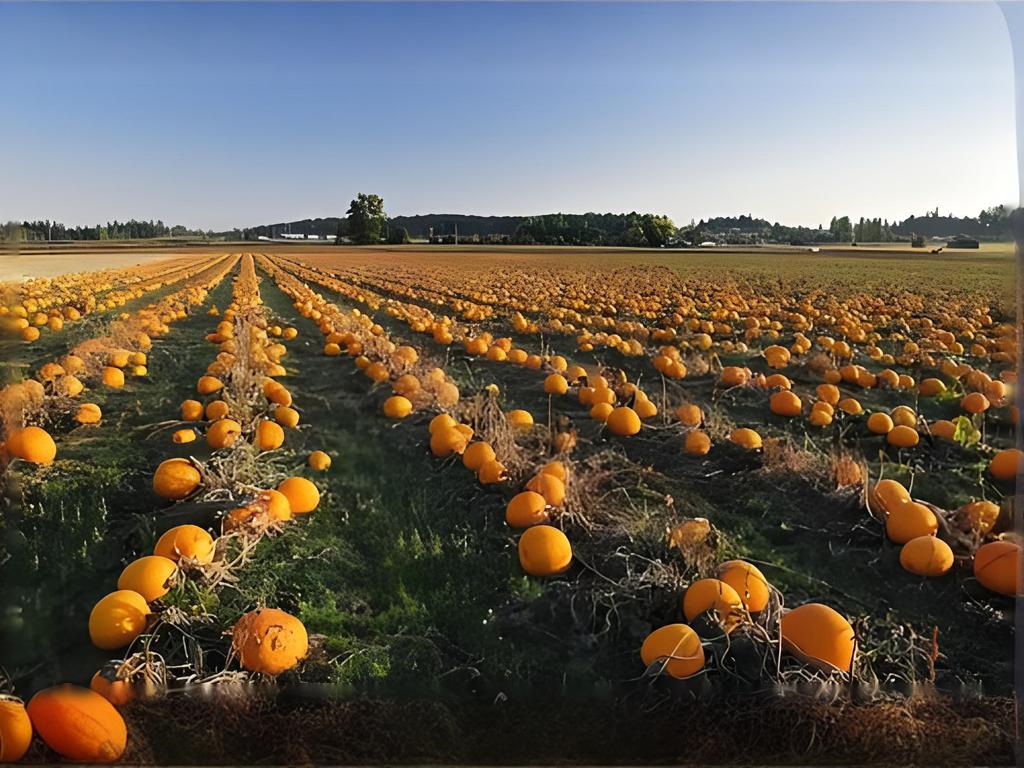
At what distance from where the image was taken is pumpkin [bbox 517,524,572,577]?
121 inches

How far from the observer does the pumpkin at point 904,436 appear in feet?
12.8

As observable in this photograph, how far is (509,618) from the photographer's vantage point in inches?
115

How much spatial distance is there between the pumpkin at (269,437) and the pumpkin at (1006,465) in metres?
3.64

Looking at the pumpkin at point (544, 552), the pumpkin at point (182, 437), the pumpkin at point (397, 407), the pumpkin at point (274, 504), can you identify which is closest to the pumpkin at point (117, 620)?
the pumpkin at point (274, 504)

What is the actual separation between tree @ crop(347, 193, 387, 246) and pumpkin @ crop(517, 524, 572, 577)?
178 cm

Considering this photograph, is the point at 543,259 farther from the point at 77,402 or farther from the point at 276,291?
the point at 77,402

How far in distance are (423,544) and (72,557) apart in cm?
160

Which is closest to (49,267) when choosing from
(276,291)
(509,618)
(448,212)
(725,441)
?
(276,291)

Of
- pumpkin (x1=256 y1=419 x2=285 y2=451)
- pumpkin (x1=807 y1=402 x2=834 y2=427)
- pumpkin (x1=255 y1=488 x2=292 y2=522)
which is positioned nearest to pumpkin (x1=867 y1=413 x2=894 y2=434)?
pumpkin (x1=807 y1=402 x2=834 y2=427)

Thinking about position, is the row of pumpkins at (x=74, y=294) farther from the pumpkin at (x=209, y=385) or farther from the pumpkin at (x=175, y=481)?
the pumpkin at (x=175, y=481)

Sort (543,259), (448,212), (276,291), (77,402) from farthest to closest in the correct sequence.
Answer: (276,291)
(77,402)
(543,259)
(448,212)

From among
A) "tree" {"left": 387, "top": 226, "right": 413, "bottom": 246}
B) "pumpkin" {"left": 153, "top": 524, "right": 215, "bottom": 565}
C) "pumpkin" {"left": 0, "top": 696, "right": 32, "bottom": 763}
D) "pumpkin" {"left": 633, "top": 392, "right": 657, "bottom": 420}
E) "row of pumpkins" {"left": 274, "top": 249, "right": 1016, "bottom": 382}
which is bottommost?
"pumpkin" {"left": 0, "top": 696, "right": 32, "bottom": 763}

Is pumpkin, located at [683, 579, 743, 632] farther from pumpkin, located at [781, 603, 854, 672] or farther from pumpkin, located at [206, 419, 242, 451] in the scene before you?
pumpkin, located at [206, 419, 242, 451]

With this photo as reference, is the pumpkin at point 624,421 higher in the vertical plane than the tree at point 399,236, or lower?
lower
